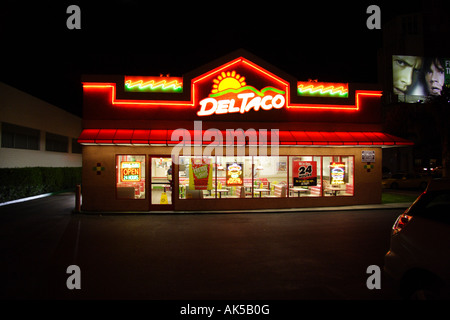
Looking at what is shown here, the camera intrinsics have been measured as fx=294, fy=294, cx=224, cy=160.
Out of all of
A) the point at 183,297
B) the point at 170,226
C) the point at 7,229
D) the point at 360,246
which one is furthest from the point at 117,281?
the point at 7,229

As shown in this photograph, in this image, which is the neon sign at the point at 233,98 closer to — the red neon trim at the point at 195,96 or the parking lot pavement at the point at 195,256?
the red neon trim at the point at 195,96

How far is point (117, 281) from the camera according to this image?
553 centimetres

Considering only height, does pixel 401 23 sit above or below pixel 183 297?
above

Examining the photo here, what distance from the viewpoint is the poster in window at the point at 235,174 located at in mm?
14195

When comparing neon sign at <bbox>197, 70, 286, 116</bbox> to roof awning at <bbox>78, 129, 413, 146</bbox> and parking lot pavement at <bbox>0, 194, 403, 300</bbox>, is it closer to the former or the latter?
roof awning at <bbox>78, 129, 413, 146</bbox>

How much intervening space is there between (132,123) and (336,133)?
9.81 m

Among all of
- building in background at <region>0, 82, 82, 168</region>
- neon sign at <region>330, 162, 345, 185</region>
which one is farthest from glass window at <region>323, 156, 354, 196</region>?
building in background at <region>0, 82, 82, 168</region>

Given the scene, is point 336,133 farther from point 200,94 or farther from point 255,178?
point 200,94

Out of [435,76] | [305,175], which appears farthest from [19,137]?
[435,76]

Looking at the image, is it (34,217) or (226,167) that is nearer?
(34,217)

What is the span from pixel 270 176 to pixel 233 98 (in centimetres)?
424

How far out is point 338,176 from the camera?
14945mm

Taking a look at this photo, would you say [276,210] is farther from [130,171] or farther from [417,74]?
[417,74]
